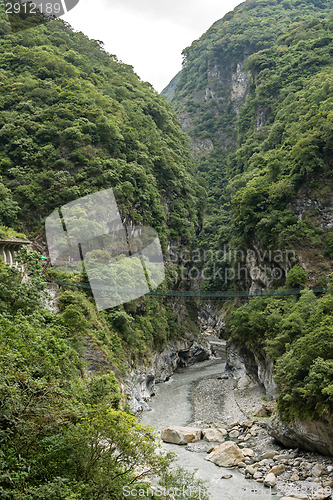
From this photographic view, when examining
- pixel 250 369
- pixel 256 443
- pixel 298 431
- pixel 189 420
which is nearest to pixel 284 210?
pixel 250 369

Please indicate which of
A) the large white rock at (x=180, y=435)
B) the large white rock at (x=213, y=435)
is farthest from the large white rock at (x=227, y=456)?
the large white rock at (x=180, y=435)

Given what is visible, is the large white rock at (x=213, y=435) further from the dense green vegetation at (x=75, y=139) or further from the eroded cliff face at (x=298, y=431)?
the dense green vegetation at (x=75, y=139)

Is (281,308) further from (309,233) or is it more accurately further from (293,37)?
(293,37)

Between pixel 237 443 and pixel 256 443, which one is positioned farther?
pixel 237 443

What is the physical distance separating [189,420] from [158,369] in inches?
337

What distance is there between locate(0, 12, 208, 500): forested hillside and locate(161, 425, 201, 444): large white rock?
2742 mm

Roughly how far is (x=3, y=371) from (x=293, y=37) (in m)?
52.2

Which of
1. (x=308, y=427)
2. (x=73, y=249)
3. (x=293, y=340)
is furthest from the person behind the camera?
(x=73, y=249)

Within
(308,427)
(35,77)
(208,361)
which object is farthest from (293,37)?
(308,427)

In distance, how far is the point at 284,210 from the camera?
86.8ft

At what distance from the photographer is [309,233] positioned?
81.6ft

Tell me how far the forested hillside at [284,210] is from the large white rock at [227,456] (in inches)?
86.5

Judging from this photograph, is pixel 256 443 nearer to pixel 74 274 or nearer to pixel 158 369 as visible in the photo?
pixel 74 274

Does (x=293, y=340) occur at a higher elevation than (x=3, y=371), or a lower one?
lower
